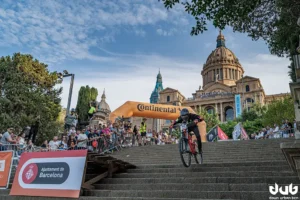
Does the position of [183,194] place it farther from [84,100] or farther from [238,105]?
[238,105]

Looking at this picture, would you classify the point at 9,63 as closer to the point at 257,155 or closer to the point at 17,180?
the point at 17,180

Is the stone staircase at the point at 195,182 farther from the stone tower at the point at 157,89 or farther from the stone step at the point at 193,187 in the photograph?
the stone tower at the point at 157,89

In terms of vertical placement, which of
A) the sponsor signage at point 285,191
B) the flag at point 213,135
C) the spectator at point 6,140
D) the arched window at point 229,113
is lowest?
the sponsor signage at point 285,191

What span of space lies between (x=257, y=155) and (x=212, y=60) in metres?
90.4

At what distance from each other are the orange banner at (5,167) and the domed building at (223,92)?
2646 inches

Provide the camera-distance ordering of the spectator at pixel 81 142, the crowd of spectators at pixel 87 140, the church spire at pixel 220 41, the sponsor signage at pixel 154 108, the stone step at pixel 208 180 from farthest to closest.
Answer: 1. the church spire at pixel 220 41
2. the sponsor signage at pixel 154 108
3. the spectator at pixel 81 142
4. the crowd of spectators at pixel 87 140
5. the stone step at pixel 208 180

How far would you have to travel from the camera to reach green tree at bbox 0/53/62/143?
24.5 m

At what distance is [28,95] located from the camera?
1016 inches

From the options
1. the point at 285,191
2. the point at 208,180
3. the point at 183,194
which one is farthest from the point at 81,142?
the point at 285,191

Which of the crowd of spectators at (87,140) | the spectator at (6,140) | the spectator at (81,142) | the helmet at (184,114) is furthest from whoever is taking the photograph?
the spectator at (81,142)

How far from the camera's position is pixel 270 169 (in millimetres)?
7215

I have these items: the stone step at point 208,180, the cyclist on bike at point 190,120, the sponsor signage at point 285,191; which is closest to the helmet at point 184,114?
the cyclist on bike at point 190,120

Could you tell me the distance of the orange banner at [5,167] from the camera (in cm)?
796

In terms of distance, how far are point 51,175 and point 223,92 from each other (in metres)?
79.2
